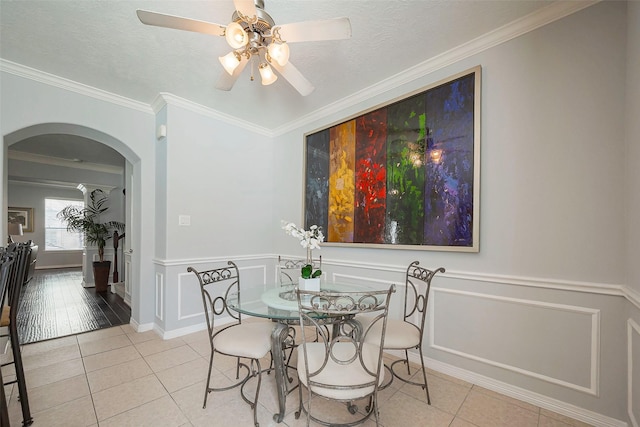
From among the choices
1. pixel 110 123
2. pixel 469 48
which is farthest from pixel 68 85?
pixel 469 48

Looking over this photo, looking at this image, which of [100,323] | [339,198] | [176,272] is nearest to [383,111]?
[339,198]

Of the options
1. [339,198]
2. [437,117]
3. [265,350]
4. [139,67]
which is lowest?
[265,350]

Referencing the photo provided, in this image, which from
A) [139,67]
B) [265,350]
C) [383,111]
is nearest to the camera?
[265,350]

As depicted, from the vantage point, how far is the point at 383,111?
2.76 meters

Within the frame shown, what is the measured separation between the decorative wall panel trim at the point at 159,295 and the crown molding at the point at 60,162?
189 inches

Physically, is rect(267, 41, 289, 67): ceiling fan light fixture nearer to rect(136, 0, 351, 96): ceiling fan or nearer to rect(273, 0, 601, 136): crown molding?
rect(136, 0, 351, 96): ceiling fan

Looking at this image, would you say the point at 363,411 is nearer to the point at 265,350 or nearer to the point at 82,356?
the point at 265,350

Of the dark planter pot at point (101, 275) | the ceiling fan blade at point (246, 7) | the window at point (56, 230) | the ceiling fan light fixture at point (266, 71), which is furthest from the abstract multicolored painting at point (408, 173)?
the window at point (56, 230)

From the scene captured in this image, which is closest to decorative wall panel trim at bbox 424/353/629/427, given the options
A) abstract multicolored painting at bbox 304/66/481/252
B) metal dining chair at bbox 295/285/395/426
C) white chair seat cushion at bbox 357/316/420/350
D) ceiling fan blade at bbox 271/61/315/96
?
white chair seat cushion at bbox 357/316/420/350

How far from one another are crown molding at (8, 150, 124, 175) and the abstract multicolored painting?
6.01 metres

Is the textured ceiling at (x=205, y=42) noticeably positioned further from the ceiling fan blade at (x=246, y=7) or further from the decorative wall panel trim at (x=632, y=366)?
the decorative wall panel trim at (x=632, y=366)

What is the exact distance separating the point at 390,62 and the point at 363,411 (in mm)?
2843

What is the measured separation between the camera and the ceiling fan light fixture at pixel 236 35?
147cm

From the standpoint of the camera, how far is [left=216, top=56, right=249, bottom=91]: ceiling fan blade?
68.8 inches
